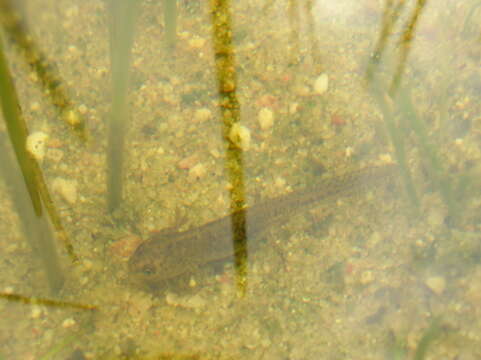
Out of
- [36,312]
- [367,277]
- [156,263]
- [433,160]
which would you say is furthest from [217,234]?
[433,160]

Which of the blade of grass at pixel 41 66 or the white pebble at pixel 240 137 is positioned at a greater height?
the blade of grass at pixel 41 66

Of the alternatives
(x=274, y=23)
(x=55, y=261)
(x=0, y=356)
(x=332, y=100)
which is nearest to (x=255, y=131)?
(x=332, y=100)

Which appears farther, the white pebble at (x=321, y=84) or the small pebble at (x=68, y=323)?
the white pebble at (x=321, y=84)

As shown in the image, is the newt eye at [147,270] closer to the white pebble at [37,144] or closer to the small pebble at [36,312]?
the small pebble at [36,312]

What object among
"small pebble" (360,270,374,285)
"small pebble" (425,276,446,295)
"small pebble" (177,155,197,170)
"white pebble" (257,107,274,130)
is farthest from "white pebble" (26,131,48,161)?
"small pebble" (425,276,446,295)

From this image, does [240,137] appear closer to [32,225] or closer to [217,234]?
[217,234]

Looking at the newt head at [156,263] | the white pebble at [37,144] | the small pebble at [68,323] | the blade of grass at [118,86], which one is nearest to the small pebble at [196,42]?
the blade of grass at [118,86]
